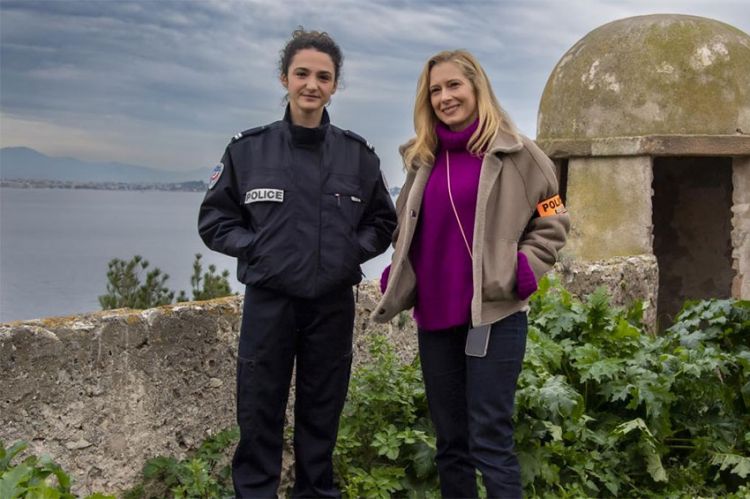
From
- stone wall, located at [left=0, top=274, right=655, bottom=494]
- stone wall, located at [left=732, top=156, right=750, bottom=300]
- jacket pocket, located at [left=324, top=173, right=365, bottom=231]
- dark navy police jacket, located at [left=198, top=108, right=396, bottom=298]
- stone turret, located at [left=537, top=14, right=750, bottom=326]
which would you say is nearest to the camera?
dark navy police jacket, located at [left=198, top=108, right=396, bottom=298]

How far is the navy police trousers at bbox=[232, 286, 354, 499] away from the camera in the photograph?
3.89 m

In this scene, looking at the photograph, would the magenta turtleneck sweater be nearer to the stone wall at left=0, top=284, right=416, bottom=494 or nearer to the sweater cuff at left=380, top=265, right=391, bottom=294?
the sweater cuff at left=380, top=265, right=391, bottom=294

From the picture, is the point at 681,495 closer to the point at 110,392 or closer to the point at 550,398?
the point at 550,398

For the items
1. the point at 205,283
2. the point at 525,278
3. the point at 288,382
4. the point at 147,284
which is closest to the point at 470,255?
the point at 525,278

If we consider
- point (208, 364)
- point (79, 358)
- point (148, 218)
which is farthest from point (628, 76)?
point (148, 218)

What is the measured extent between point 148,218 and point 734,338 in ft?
343

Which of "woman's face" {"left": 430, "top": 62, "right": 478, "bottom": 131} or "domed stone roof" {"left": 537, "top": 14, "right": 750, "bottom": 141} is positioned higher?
"domed stone roof" {"left": 537, "top": 14, "right": 750, "bottom": 141}

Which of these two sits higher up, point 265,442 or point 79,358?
point 79,358

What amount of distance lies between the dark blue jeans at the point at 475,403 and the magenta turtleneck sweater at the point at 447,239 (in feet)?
0.34

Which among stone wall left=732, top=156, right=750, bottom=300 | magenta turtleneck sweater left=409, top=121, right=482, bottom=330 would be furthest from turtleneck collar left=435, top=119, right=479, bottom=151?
stone wall left=732, top=156, right=750, bottom=300

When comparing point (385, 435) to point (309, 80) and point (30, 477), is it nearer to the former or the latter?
point (30, 477)

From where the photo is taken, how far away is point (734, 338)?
6.11 metres

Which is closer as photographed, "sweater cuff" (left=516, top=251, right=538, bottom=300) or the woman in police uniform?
"sweater cuff" (left=516, top=251, right=538, bottom=300)

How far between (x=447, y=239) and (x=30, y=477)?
78.4 inches
